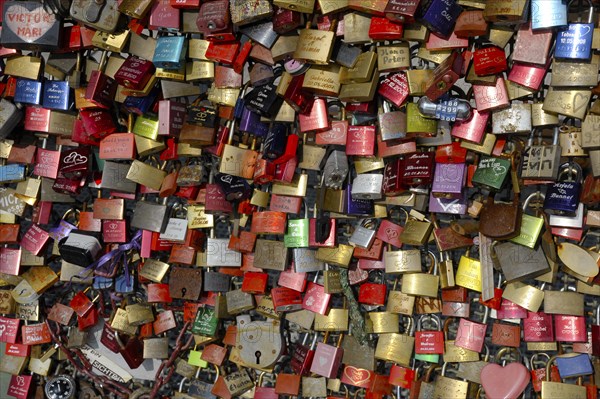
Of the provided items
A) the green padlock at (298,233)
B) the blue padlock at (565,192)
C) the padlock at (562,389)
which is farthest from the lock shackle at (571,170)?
the green padlock at (298,233)

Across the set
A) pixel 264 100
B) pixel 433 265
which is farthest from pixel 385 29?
pixel 433 265

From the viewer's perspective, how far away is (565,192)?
101 inches

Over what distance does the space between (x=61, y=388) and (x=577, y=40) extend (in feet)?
8.41

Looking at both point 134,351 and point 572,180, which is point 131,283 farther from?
point 572,180

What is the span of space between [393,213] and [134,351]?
1293mm

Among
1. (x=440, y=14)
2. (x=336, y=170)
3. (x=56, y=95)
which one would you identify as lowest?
(x=336, y=170)

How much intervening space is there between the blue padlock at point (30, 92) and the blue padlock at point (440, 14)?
1615 millimetres

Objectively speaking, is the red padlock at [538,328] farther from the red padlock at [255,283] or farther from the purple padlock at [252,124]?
the purple padlock at [252,124]

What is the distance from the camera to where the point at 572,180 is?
2594 millimetres

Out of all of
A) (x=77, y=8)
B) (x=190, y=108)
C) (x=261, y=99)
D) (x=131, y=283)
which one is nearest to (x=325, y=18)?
(x=261, y=99)

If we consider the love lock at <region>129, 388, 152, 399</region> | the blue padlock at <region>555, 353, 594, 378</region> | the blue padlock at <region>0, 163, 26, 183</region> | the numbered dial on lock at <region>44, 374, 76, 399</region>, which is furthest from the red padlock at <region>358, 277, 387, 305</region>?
the blue padlock at <region>0, 163, 26, 183</region>

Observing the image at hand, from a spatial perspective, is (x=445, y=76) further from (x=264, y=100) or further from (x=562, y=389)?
(x=562, y=389)

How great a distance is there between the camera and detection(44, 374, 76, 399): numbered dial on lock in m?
3.38

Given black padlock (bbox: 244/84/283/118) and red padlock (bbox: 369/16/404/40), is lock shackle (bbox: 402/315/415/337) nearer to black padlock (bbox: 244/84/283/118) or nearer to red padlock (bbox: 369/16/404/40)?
black padlock (bbox: 244/84/283/118)
